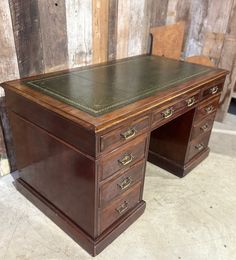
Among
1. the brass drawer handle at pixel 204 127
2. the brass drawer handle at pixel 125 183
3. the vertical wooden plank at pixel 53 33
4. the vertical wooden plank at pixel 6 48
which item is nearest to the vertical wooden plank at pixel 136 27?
the vertical wooden plank at pixel 53 33

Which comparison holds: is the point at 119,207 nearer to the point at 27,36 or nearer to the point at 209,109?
the point at 209,109

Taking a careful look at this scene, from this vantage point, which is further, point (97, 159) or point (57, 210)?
point (57, 210)

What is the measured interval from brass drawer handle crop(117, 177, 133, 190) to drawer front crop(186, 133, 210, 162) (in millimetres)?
688

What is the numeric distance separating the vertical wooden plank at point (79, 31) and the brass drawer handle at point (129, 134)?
2.73 ft

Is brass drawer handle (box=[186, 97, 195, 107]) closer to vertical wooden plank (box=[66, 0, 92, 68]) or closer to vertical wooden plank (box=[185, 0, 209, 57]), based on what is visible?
vertical wooden plank (box=[66, 0, 92, 68])

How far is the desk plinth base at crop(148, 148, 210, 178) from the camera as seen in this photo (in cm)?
191

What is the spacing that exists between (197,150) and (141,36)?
1027mm

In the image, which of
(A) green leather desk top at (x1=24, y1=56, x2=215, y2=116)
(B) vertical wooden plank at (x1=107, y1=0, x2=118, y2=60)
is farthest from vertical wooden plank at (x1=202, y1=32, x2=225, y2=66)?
(B) vertical wooden plank at (x1=107, y1=0, x2=118, y2=60)

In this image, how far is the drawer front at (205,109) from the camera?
1723mm

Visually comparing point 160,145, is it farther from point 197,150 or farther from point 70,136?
point 70,136

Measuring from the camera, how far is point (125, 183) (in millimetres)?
1322

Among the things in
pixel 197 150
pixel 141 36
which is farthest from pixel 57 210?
pixel 141 36

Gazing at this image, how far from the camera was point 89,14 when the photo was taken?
1.73m

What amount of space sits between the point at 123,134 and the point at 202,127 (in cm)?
93
